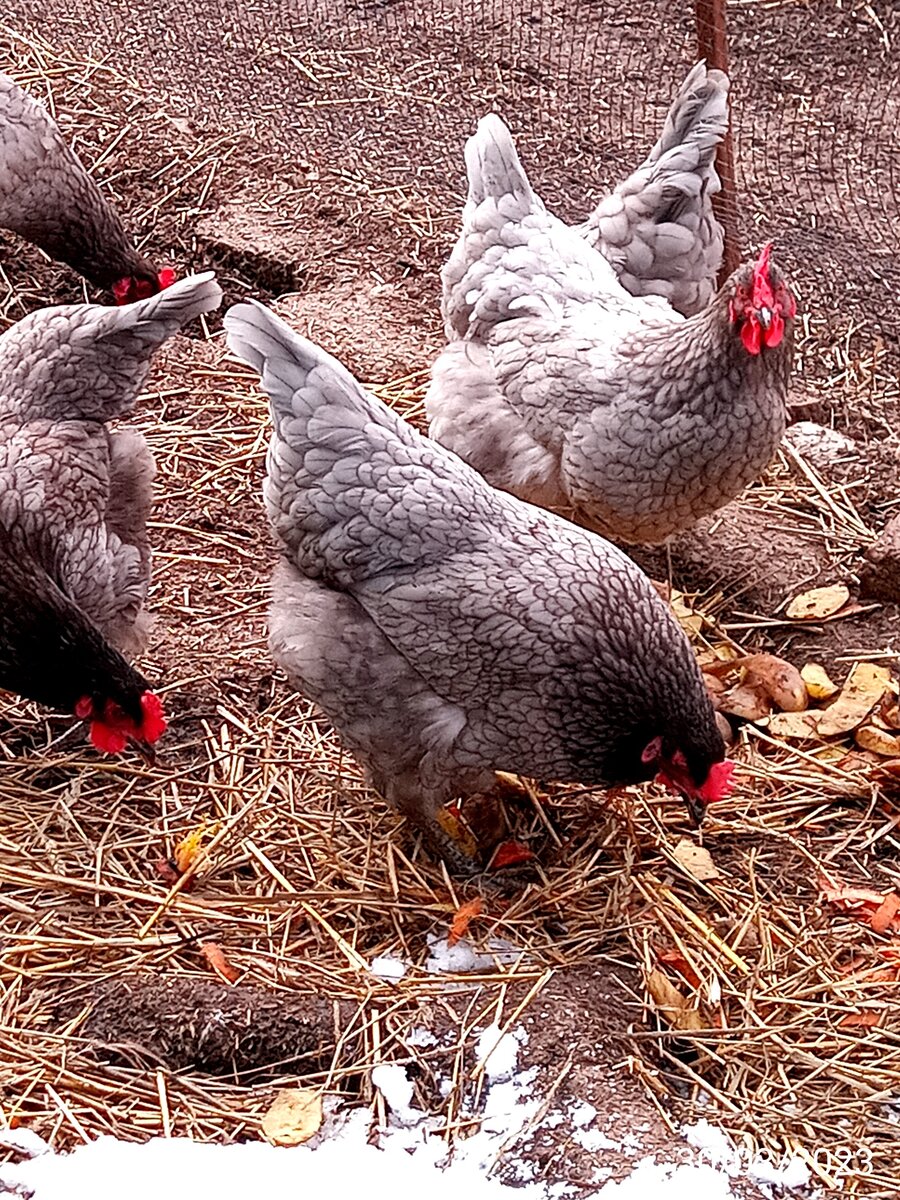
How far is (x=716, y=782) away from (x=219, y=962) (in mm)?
1019

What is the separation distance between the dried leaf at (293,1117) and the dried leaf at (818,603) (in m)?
1.78

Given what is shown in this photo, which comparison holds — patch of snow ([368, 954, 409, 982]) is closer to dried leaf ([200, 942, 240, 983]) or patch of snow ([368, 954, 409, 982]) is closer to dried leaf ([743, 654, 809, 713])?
dried leaf ([200, 942, 240, 983])

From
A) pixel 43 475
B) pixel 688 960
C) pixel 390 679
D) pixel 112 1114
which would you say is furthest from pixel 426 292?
pixel 112 1114

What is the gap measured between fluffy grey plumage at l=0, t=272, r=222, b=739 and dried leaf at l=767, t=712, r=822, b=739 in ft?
4.89

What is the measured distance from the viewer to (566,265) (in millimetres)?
3750

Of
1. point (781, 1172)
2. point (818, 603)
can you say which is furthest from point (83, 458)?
point (781, 1172)

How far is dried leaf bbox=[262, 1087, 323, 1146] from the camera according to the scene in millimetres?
2447

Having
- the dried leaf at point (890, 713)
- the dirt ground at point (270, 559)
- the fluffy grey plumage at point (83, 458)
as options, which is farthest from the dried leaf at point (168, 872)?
the dried leaf at point (890, 713)

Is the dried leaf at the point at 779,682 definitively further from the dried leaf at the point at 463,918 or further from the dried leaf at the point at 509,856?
the dried leaf at the point at 463,918

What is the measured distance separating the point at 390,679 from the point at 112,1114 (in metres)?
0.93

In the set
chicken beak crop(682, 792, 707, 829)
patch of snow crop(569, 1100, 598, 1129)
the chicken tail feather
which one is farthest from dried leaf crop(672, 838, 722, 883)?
the chicken tail feather

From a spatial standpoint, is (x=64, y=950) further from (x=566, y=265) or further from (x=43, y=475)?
(x=566, y=265)

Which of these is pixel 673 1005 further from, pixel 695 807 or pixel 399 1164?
pixel 399 1164

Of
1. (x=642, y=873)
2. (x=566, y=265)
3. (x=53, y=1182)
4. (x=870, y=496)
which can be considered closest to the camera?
(x=53, y=1182)
